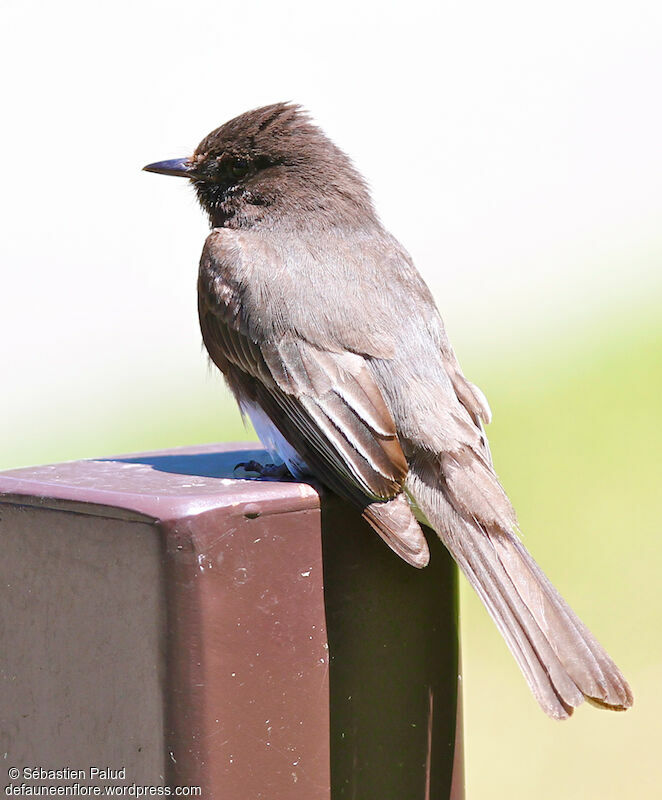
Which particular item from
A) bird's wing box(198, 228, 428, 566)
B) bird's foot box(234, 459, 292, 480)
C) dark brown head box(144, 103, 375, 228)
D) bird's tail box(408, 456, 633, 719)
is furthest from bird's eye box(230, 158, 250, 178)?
bird's tail box(408, 456, 633, 719)

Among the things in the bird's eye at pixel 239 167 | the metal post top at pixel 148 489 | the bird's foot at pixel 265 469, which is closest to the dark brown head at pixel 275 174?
the bird's eye at pixel 239 167

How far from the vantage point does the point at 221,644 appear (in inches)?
98.8

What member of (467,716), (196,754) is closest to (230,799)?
(196,754)

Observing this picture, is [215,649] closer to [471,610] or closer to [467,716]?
[467,716]

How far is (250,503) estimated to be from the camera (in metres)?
2.60

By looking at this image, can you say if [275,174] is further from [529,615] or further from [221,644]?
[221,644]

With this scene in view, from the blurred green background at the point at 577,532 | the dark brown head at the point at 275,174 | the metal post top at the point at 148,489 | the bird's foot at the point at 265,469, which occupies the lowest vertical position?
the blurred green background at the point at 577,532

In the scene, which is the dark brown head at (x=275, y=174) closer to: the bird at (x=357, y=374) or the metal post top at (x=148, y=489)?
the bird at (x=357, y=374)

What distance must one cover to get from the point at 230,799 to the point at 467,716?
129 inches

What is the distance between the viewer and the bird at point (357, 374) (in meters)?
2.90

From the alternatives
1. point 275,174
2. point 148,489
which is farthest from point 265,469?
point 275,174

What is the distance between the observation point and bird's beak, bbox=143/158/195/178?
455 centimetres

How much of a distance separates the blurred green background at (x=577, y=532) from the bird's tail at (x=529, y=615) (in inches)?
97.5

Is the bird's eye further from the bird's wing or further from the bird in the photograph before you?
the bird's wing
